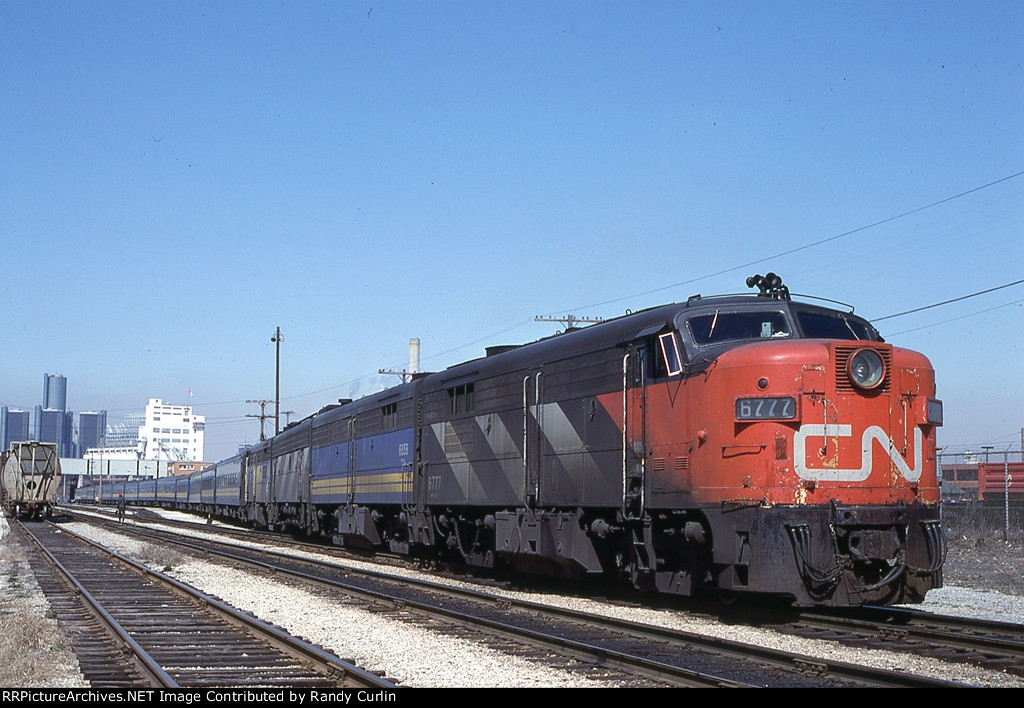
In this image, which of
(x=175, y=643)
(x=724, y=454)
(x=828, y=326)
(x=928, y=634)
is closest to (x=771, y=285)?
(x=828, y=326)

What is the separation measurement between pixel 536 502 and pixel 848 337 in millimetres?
5617

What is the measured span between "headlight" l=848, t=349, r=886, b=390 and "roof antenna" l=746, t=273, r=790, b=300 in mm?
2088

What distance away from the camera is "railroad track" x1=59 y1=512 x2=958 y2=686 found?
9078mm

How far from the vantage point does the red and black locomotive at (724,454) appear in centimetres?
1212

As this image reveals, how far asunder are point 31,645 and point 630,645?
644cm

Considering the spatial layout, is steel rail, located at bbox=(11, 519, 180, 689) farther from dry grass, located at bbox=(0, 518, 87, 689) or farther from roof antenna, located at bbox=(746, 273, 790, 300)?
roof antenna, located at bbox=(746, 273, 790, 300)

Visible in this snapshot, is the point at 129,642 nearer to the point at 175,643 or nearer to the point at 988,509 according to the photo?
the point at 175,643

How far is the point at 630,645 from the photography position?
36.4 ft

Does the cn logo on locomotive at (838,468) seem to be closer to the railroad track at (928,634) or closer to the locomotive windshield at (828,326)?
the locomotive windshield at (828,326)

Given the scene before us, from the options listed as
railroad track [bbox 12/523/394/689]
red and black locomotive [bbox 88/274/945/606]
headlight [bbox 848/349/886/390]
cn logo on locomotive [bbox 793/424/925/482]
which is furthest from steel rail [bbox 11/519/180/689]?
headlight [bbox 848/349/886/390]

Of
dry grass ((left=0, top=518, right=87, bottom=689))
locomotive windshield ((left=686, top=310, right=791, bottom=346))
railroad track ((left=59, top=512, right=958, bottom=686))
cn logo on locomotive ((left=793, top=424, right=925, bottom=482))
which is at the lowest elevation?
dry grass ((left=0, top=518, right=87, bottom=689))

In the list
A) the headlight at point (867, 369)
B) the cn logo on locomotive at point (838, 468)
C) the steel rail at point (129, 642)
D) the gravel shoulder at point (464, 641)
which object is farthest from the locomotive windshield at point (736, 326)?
the steel rail at point (129, 642)
